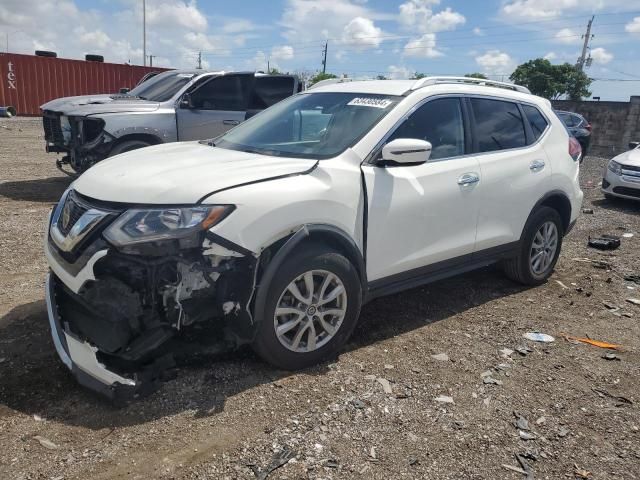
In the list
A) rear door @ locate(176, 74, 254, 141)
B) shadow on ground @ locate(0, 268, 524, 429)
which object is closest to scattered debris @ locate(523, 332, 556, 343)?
shadow on ground @ locate(0, 268, 524, 429)

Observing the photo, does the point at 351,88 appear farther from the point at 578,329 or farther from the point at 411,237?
the point at 578,329

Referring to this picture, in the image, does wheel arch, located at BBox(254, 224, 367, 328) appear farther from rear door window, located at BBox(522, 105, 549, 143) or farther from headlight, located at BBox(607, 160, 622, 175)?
headlight, located at BBox(607, 160, 622, 175)

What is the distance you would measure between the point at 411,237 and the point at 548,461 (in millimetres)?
1649

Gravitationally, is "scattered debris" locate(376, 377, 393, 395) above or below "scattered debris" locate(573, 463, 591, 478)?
above

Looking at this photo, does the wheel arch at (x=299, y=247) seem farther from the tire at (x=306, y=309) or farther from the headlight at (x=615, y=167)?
the headlight at (x=615, y=167)

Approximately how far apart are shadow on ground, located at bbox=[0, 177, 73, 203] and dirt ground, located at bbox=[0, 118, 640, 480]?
12.5 ft

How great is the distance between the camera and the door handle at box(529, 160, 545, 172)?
4.75m

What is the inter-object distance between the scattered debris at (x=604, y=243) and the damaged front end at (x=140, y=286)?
553cm

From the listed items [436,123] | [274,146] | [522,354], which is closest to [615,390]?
[522,354]

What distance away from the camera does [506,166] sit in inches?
177

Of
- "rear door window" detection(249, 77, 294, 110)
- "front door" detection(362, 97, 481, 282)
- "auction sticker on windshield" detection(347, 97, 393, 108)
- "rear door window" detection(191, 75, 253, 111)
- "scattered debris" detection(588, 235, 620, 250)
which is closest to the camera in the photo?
"front door" detection(362, 97, 481, 282)

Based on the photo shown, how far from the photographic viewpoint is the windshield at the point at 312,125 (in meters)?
3.71

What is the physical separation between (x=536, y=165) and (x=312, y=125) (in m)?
2.11

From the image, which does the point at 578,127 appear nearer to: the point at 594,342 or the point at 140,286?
the point at 594,342
